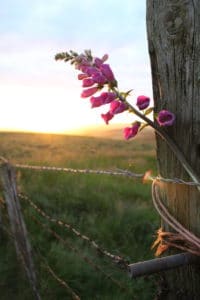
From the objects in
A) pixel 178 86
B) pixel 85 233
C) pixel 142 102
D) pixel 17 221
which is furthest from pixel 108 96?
pixel 85 233

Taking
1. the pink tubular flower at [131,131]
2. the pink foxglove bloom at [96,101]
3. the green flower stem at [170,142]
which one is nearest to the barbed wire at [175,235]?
the green flower stem at [170,142]

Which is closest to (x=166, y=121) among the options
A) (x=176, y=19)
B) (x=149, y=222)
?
(x=176, y=19)

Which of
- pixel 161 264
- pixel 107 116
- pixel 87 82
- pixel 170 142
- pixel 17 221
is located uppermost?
pixel 87 82

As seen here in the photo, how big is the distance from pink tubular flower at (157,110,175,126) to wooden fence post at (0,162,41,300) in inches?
80.8

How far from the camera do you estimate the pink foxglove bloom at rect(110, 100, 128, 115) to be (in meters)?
1.75

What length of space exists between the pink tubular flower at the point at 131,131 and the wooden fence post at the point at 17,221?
198cm

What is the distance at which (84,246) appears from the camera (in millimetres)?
4758

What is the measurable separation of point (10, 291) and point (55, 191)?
2632mm

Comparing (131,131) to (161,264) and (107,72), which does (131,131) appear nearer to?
(107,72)

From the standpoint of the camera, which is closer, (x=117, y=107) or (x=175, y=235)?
(x=117, y=107)

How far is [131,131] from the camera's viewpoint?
1.76 m

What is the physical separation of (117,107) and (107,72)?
13 cm

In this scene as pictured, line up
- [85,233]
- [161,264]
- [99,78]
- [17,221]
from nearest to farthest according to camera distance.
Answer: [99,78] → [161,264] → [17,221] → [85,233]

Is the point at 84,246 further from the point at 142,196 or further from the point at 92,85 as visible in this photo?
the point at 92,85
